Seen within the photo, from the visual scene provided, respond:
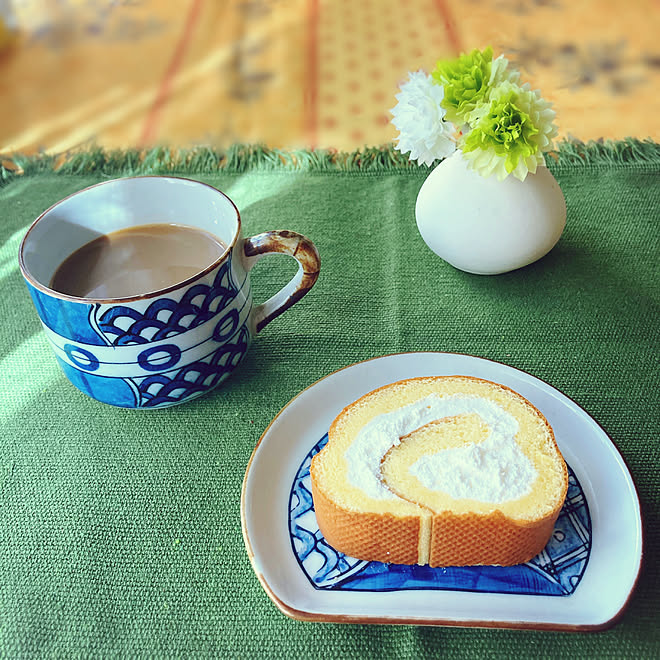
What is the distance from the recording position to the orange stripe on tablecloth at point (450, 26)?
1652mm

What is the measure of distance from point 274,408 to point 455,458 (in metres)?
0.19

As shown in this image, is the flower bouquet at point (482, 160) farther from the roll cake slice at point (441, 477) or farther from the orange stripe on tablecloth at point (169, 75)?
the orange stripe on tablecloth at point (169, 75)

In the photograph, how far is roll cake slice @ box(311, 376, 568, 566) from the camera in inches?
17.6

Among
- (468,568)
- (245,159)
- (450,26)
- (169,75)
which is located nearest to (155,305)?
(468,568)

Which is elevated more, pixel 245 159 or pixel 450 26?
pixel 245 159

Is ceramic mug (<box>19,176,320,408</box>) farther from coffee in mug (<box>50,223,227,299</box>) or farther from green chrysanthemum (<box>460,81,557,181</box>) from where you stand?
green chrysanthemum (<box>460,81,557,181</box>)

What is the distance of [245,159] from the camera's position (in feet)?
3.10

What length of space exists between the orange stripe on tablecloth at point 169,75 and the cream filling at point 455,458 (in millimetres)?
935

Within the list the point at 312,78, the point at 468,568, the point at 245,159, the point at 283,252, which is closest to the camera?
the point at 468,568

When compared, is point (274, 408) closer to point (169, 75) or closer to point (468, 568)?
point (468, 568)

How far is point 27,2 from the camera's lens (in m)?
2.10

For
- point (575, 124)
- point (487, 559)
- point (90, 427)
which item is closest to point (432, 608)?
point (487, 559)

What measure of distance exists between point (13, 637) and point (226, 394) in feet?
0.84

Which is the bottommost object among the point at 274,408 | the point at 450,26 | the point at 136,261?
the point at 450,26
